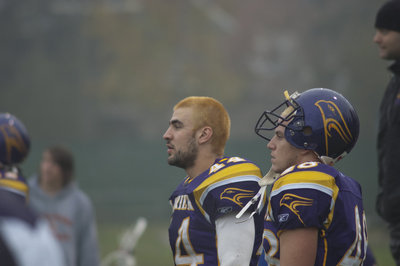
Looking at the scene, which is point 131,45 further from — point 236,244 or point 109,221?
point 236,244

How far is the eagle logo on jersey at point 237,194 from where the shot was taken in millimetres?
3381

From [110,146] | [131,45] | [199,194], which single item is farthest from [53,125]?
[199,194]

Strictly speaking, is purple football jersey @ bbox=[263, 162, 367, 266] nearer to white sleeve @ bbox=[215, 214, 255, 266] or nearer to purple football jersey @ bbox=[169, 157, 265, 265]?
white sleeve @ bbox=[215, 214, 255, 266]

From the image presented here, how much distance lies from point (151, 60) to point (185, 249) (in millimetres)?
17513

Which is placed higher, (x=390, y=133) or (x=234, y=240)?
(x=390, y=133)

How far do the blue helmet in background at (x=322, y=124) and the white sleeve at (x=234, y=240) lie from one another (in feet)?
2.04

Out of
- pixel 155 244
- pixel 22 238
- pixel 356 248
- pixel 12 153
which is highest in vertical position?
pixel 22 238

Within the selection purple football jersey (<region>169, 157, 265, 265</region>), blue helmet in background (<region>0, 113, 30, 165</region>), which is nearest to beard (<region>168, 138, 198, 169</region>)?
purple football jersey (<region>169, 157, 265, 265</region>)

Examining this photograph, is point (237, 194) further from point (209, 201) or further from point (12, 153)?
point (12, 153)

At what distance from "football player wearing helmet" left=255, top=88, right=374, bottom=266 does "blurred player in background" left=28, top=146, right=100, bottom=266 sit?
12.6ft

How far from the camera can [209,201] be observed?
3451mm

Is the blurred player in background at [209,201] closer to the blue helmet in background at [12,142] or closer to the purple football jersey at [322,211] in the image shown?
the purple football jersey at [322,211]

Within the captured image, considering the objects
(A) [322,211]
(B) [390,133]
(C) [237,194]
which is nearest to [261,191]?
(C) [237,194]

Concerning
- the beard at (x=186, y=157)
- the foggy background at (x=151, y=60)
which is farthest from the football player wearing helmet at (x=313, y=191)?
the foggy background at (x=151, y=60)
